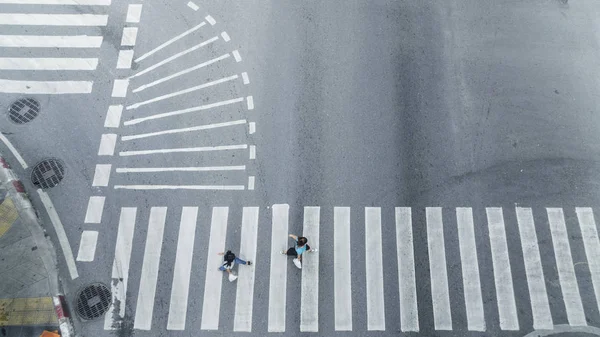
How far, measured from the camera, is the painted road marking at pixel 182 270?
44.5 feet

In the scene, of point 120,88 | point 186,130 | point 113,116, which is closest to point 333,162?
point 186,130

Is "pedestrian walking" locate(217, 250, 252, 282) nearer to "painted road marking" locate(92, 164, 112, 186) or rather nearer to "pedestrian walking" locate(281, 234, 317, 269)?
"pedestrian walking" locate(281, 234, 317, 269)

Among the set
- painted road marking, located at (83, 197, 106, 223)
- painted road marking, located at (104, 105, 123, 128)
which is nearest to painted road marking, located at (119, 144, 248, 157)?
painted road marking, located at (104, 105, 123, 128)

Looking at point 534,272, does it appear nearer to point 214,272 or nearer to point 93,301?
point 214,272

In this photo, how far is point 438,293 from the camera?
540 inches

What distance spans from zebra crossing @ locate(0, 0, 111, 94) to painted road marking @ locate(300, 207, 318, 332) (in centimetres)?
896

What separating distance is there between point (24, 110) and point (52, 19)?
3947 mm

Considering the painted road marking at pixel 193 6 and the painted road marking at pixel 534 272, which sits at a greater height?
the painted road marking at pixel 193 6

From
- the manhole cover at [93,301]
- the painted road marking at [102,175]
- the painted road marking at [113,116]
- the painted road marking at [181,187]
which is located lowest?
the manhole cover at [93,301]

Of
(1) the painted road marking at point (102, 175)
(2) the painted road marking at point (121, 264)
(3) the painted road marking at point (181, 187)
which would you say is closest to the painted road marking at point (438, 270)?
(3) the painted road marking at point (181, 187)

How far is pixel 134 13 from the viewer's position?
18.2 m

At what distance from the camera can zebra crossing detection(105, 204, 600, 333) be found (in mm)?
13484

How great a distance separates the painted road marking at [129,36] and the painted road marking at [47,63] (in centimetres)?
121

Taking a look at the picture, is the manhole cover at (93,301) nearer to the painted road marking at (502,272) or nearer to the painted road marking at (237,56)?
the painted road marking at (237,56)
